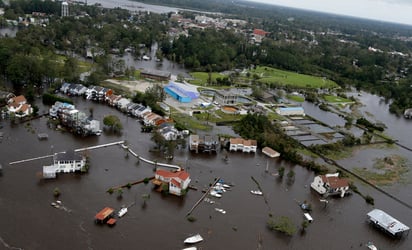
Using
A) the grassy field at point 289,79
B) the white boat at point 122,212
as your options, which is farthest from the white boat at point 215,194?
the grassy field at point 289,79

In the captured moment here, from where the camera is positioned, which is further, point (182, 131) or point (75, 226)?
point (182, 131)

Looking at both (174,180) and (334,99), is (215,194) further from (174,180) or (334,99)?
(334,99)

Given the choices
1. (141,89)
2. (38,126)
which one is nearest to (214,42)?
(141,89)

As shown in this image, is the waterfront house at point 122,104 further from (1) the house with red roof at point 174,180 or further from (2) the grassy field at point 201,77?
(2) the grassy field at point 201,77

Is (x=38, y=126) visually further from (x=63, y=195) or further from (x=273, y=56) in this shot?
(x=273, y=56)

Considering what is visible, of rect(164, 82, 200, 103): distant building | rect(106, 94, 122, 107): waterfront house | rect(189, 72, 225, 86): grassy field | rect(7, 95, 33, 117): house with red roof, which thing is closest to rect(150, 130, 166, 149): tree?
rect(106, 94, 122, 107): waterfront house

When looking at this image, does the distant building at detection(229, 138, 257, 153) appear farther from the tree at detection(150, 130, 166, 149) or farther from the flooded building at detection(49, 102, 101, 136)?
the flooded building at detection(49, 102, 101, 136)

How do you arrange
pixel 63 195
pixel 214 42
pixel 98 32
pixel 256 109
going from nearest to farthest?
pixel 63 195 → pixel 256 109 → pixel 98 32 → pixel 214 42
